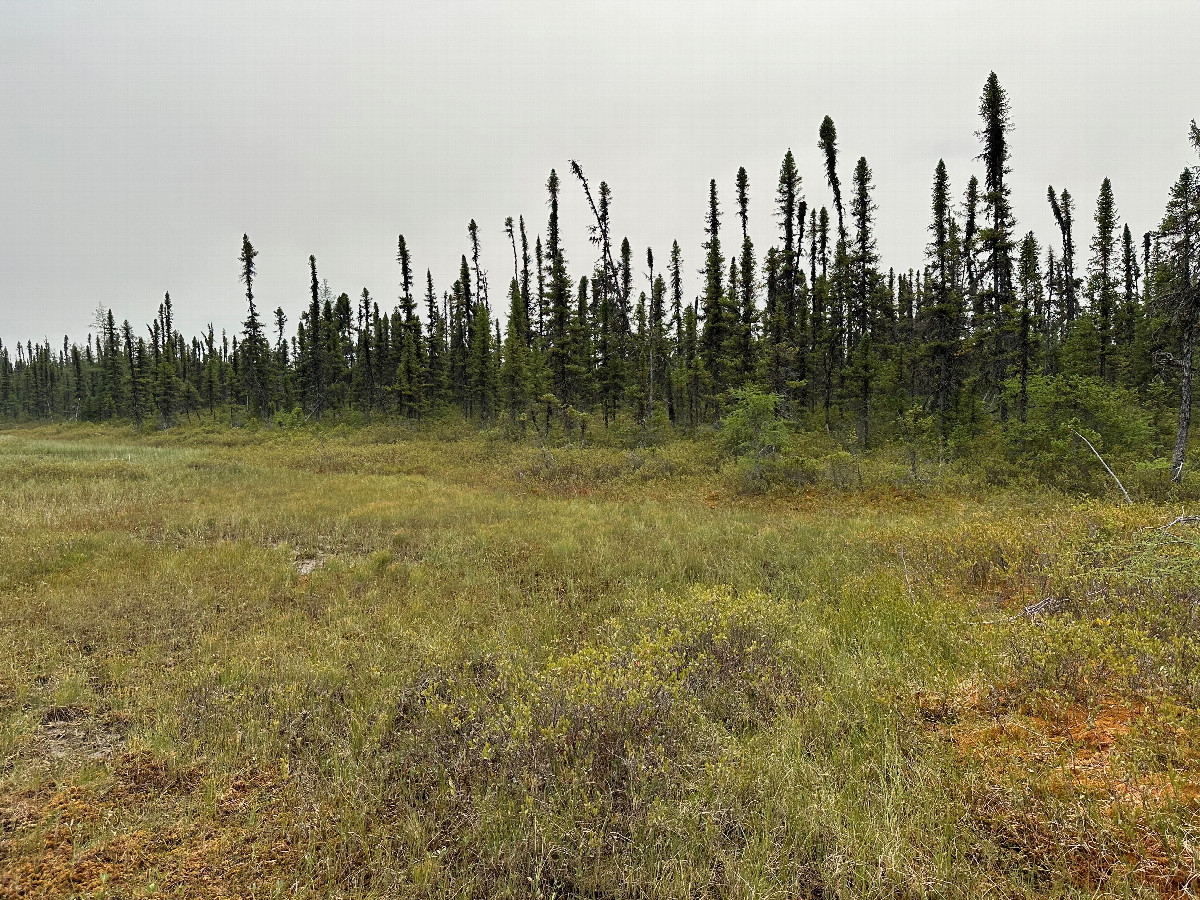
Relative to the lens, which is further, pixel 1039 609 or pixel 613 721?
pixel 1039 609

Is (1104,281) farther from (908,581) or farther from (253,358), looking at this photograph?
(253,358)

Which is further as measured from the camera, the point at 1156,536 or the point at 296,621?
the point at 296,621

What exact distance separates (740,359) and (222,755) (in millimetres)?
29271

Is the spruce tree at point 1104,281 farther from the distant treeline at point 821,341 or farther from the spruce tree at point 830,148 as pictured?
the spruce tree at point 830,148

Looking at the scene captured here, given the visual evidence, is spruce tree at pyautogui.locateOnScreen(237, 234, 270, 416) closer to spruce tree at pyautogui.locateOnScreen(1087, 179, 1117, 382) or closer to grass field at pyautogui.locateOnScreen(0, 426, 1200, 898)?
grass field at pyautogui.locateOnScreen(0, 426, 1200, 898)

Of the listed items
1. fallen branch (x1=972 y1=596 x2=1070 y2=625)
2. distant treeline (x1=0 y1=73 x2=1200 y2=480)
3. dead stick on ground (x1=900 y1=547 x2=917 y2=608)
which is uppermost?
distant treeline (x1=0 y1=73 x2=1200 y2=480)

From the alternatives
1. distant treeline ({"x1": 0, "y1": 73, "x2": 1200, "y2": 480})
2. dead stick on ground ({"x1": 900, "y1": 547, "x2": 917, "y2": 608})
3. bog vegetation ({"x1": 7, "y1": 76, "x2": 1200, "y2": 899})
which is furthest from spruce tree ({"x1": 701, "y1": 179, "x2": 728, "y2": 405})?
dead stick on ground ({"x1": 900, "y1": 547, "x2": 917, "y2": 608})

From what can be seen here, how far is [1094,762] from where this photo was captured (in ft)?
10.3

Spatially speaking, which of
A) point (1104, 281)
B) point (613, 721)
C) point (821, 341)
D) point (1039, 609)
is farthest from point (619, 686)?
point (1104, 281)

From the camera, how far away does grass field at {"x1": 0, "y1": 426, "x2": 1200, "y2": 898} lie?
2.74m

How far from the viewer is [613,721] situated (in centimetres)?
383

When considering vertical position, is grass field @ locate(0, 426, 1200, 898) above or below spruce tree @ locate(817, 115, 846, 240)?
below

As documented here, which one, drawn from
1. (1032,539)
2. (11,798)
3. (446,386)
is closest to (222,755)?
(11,798)

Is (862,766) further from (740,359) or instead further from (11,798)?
(740,359)
